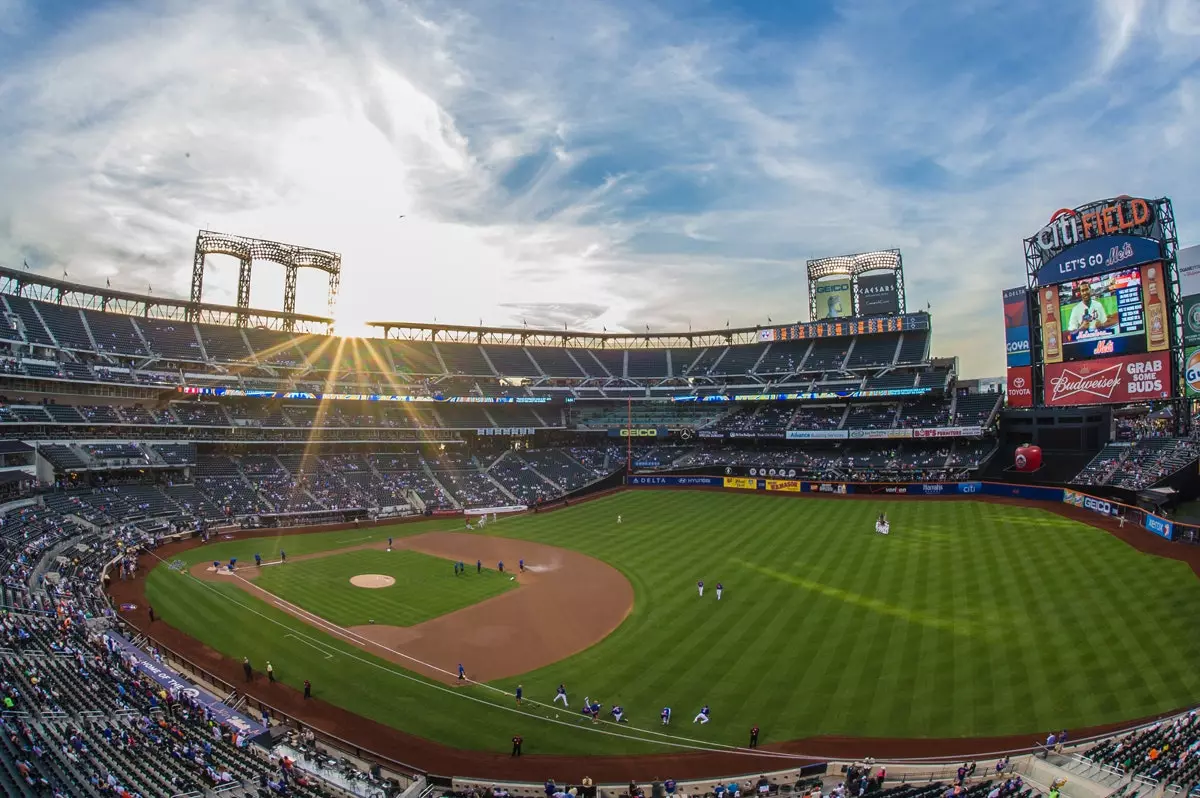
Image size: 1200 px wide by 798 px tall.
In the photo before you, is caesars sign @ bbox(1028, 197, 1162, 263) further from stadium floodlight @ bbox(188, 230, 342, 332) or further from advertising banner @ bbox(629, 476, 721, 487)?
stadium floodlight @ bbox(188, 230, 342, 332)

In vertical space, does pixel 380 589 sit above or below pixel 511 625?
above

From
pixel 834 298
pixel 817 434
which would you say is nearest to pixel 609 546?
pixel 817 434

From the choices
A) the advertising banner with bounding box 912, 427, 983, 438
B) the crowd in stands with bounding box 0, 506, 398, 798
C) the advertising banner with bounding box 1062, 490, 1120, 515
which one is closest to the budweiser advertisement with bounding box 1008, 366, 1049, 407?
the advertising banner with bounding box 912, 427, 983, 438

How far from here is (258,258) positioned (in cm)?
7319

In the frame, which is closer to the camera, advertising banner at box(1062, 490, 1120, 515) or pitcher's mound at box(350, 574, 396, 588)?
pitcher's mound at box(350, 574, 396, 588)

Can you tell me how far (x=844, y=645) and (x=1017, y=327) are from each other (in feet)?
137

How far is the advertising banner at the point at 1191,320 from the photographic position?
147 ft

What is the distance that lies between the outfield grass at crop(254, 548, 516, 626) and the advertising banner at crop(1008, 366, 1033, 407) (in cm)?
4582

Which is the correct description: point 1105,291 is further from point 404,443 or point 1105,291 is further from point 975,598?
point 404,443

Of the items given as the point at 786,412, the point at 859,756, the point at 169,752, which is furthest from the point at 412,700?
the point at 786,412

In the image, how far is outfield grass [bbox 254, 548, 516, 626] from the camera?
32.6m

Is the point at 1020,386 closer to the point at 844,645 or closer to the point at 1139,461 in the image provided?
the point at 1139,461

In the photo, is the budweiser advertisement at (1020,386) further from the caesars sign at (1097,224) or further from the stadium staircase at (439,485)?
the stadium staircase at (439,485)

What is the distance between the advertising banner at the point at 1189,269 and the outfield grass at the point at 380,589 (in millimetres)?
51363
